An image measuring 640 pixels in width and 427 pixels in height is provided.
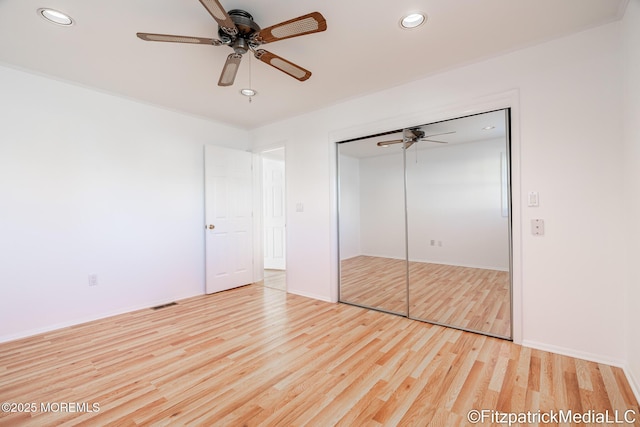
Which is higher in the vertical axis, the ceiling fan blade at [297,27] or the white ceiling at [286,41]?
the white ceiling at [286,41]

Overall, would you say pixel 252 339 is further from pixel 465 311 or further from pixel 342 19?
pixel 342 19

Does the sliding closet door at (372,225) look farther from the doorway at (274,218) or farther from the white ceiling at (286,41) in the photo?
the doorway at (274,218)

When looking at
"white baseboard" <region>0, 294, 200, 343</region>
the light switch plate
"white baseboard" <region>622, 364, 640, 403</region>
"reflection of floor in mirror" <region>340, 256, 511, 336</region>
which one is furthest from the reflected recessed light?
"white baseboard" <region>622, 364, 640, 403</region>

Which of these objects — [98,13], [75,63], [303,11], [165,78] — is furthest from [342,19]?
[75,63]

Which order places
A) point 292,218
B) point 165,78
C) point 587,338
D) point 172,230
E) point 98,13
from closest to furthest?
point 98,13 < point 587,338 < point 165,78 < point 172,230 < point 292,218

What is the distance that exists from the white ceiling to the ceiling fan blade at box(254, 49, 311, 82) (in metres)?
0.26

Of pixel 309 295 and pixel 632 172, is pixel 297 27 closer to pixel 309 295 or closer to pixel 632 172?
pixel 632 172

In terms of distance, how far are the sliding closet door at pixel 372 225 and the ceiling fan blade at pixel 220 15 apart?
6.74 feet

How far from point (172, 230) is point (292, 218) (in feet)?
5.36

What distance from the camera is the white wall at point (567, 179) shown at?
6.82ft

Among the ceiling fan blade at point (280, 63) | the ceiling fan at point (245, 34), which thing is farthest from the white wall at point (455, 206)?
the ceiling fan at point (245, 34)

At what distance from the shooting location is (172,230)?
12.5 feet

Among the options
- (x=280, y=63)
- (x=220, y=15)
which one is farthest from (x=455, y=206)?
(x=220, y=15)

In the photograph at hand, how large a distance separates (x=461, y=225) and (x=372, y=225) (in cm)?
114
